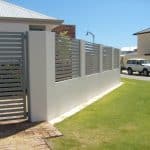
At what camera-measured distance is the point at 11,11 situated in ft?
66.5

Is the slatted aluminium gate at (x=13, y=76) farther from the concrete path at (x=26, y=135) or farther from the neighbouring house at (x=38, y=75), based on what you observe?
the concrete path at (x=26, y=135)

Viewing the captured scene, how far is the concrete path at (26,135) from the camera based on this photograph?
7473 millimetres

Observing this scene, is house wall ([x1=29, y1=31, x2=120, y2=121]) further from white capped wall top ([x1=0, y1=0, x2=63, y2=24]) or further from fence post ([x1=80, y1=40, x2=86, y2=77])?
white capped wall top ([x1=0, y1=0, x2=63, y2=24])

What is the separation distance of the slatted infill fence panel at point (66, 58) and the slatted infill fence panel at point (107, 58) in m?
6.05

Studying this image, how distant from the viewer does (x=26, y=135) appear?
8297mm

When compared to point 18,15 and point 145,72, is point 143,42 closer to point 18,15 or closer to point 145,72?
point 145,72

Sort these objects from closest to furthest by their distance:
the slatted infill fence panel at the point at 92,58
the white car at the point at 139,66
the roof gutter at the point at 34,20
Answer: the slatted infill fence panel at the point at 92,58 < the roof gutter at the point at 34,20 < the white car at the point at 139,66

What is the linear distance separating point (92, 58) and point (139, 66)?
27893 mm

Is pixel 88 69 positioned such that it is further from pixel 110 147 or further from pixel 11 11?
pixel 110 147

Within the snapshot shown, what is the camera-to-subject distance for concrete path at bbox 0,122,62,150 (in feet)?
24.5

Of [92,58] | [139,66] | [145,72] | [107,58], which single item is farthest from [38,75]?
[139,66]

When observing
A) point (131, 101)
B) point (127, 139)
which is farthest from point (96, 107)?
point (127, 139)

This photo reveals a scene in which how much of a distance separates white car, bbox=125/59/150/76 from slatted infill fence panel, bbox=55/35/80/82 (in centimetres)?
2960

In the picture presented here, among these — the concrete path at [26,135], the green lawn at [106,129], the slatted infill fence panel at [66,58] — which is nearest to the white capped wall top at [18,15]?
the slatted infill fence panel at [66,58]
